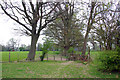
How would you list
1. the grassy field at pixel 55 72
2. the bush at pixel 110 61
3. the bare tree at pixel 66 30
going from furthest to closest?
the bare tree at pixel 66 30, the bush at pixel 110 61, the grassy field at pixel 55 72

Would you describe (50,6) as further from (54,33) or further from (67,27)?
(54,33)

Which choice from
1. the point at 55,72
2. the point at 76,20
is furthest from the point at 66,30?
the point at 55,72

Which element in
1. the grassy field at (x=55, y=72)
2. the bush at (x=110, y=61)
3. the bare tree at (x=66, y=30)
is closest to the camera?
the grassy field at (x=55, y=72)

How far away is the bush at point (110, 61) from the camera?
23.5 ft

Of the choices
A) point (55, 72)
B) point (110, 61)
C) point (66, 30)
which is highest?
point (66, 30)

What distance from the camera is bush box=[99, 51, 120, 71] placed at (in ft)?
23.5

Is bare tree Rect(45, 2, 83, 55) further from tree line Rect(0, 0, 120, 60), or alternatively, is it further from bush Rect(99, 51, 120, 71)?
bush Rect(99, 51, 120, 71)

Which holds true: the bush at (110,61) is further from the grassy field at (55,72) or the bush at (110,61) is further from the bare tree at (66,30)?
the bare tree at (66,30)

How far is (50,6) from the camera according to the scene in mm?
15523

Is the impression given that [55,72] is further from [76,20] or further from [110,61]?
[76,20]

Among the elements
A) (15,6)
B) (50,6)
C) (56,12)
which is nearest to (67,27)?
(56,12)

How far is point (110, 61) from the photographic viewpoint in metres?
7.35

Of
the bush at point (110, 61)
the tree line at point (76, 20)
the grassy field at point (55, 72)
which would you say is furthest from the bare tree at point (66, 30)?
the bush at point (110, 61)

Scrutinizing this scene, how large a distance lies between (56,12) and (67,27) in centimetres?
552
